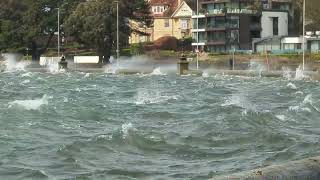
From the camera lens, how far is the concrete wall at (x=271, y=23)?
109 m

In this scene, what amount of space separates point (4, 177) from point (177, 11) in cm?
11783

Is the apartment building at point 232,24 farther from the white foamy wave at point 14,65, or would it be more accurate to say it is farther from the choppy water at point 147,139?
the choppy water at point 147,139

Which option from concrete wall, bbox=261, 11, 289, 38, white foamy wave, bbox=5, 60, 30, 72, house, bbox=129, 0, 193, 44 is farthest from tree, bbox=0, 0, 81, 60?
concrete wall, bbox=261, 11, 289, 38

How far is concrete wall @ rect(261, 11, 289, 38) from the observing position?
109m

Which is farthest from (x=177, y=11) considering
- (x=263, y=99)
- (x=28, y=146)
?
(x=28, y=146)

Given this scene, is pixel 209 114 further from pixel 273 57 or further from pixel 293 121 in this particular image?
pixel 273 57

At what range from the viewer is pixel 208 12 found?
107 metres

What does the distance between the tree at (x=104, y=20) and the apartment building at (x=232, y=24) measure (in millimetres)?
13167

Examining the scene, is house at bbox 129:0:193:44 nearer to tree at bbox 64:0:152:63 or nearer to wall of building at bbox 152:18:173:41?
wall of building at bbox 152:18:173:41

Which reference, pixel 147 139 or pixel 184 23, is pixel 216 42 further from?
pixel 147 139

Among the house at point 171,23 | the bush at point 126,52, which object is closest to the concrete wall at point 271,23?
the house at point 171,23

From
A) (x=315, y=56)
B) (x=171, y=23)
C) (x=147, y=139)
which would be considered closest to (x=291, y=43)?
(x=315, y=56)

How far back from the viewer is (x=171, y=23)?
130125 mm

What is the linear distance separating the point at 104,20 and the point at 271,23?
101 ft
